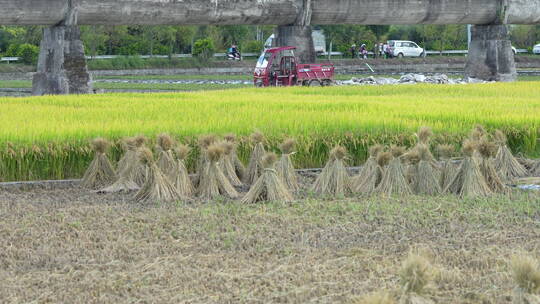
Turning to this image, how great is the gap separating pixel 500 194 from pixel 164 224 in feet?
10.6

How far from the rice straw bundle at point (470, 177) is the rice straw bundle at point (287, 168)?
4.65 feet

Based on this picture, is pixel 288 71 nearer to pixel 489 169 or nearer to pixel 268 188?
pixel 489 169

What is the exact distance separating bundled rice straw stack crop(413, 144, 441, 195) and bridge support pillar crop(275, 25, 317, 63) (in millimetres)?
14562

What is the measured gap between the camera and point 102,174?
31.2 feet

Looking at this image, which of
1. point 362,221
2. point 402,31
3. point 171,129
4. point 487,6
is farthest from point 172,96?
point 402,31

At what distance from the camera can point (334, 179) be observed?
29.4 ft

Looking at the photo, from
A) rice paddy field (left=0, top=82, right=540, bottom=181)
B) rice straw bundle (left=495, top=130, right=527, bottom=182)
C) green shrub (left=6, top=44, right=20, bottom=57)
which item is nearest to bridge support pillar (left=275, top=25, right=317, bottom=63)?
rice paddy field (left=0, top=82, right=540, bottom=181)

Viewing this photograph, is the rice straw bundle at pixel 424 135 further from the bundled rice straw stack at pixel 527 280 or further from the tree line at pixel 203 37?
the tree line at pixel 203 37

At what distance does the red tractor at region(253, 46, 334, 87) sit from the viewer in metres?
23.3

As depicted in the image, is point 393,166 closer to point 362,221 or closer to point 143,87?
point 362,221

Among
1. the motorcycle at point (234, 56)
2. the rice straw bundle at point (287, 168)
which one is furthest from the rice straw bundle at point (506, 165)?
the motorcycle at point (234, 56)

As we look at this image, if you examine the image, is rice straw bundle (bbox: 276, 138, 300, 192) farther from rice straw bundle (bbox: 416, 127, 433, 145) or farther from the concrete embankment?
the concrete embankment

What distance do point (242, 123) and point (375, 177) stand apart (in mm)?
2532

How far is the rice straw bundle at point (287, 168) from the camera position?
9.05 meters
